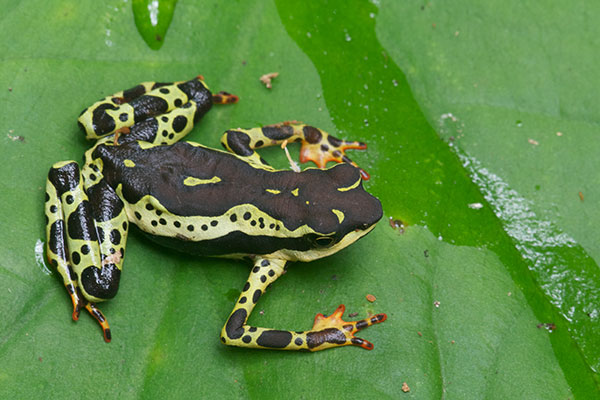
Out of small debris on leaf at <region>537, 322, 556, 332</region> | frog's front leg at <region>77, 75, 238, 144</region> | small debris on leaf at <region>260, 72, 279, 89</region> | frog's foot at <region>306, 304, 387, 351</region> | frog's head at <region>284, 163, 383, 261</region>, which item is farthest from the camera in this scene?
small debris on leaf at <region>260, 72, 279, 89</region>

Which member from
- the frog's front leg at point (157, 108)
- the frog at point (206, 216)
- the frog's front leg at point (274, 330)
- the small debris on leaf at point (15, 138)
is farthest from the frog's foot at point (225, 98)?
the small debris on leaf at point (15, 138)

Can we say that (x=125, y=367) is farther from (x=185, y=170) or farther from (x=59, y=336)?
(x=185, y=170)

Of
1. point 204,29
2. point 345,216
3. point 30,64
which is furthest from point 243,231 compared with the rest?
point 30,64

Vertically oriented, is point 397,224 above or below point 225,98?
below

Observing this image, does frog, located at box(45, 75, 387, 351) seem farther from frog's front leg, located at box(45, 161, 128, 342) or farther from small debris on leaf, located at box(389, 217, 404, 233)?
small debris on leaf, located at box(389, 217, 404, 233)

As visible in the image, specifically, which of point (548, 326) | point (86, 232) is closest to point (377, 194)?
point (548, 326)

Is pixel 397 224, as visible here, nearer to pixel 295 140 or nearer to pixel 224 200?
pixel 295 140

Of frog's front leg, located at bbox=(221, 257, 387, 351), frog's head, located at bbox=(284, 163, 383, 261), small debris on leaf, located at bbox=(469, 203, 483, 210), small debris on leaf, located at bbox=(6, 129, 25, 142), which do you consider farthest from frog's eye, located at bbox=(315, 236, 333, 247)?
small debris on leaf, located at bbox=(6, 129, 25, 142)
